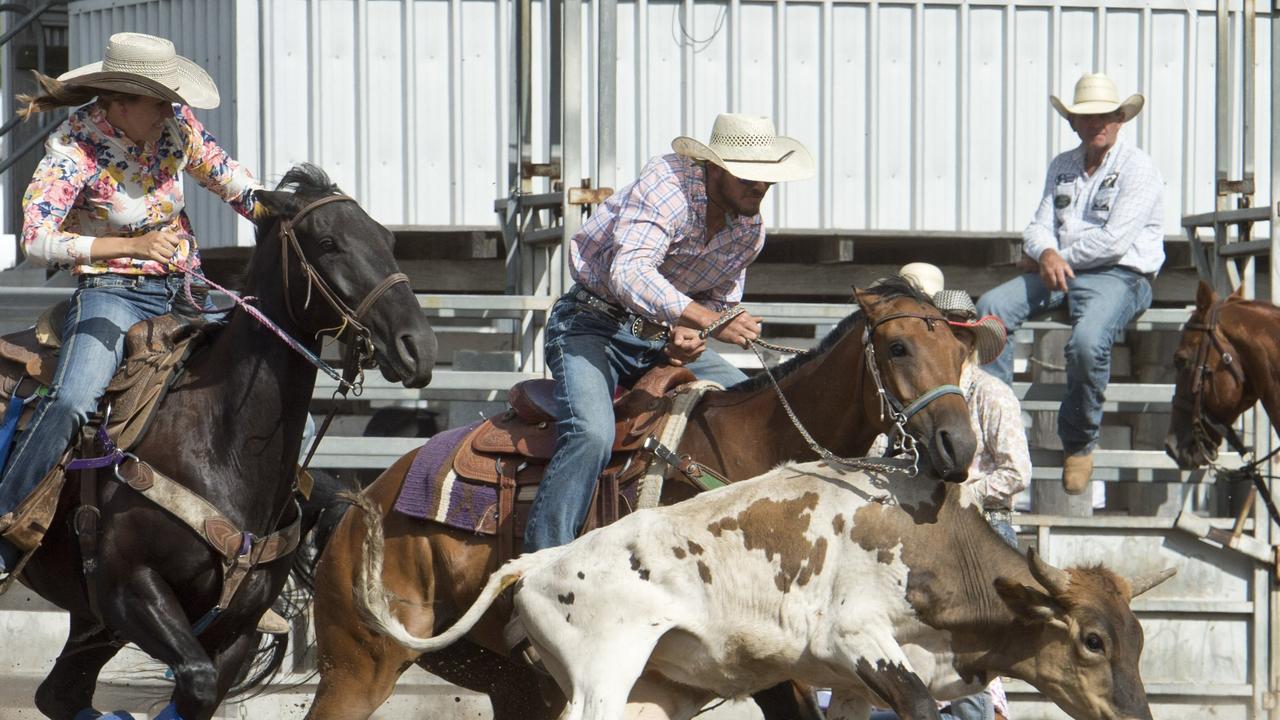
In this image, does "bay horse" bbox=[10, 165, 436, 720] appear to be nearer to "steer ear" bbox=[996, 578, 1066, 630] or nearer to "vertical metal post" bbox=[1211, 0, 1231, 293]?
"steer ear" bbox=[996, 578, 1066, 630]

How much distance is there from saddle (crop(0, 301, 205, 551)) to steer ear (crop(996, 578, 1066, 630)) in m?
2.64

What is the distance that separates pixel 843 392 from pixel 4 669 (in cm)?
436

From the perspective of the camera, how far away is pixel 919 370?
15.7 ft

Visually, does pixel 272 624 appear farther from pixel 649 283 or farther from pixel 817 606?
pixel 817 606

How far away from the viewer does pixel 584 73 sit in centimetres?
1018

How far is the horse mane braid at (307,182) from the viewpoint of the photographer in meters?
5.14

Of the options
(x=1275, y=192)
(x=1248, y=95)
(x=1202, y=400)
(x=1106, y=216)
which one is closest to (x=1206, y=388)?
(x=1202, y=400)

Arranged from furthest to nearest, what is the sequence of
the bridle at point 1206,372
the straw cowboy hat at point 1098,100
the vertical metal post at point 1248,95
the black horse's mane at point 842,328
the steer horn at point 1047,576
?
1. the vertical metal post at point 1248,95
2. the straw cowboy hat at point 1098,100
3. the bridle at point 1206,372
4. the black horse's mane at point 842,328
5. the steer horn at point 1047,576

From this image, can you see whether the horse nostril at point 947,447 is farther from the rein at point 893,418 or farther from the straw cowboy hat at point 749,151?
the straw cowboy hat at point 749,151

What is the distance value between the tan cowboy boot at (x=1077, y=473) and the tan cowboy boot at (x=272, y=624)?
142 inches

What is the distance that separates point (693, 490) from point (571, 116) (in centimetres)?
275

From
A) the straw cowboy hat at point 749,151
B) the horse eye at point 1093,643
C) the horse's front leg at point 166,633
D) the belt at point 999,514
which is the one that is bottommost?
the horse's front leg at point 166,633

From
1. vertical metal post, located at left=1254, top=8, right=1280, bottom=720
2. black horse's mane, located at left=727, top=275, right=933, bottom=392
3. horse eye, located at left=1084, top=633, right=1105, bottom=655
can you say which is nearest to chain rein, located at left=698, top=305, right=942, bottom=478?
black horse's mane, located at left=727, top=275, right=933, bottom=392

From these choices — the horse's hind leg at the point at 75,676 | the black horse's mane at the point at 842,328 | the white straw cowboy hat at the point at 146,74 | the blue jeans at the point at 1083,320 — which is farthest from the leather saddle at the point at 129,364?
the blue jeans at the point at 1083,320
